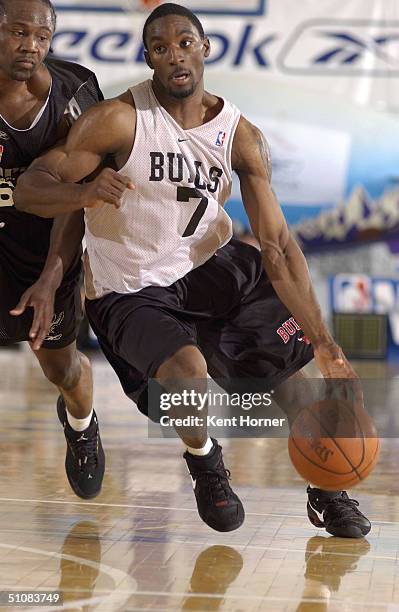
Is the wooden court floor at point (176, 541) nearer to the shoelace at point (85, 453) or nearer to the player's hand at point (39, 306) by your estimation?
the shoelace at point (85, 453)

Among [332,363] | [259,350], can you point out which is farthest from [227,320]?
[332,363]

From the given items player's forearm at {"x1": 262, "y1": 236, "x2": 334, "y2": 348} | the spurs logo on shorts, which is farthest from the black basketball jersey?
player's forearm at {"x1": 262, "y1": 236, "x2": 334, "y2": 348}

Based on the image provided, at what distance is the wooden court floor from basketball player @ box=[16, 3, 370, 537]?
20 centimetres

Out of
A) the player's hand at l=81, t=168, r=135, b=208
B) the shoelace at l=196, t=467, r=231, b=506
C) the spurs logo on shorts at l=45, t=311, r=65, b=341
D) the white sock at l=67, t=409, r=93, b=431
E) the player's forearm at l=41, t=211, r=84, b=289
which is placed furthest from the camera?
the white sock at l=67, t=409, r=93, b=431

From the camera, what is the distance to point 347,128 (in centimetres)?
1108

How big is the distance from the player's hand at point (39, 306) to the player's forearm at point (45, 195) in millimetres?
325

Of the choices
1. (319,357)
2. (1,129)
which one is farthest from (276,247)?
(1,129)

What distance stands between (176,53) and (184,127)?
27 cm

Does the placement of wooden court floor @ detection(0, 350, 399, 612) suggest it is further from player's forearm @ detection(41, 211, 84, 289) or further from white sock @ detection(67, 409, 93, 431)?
player's forearm @ detection(41, 211, 84, 289)

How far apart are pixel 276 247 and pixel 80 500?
4.50 feet

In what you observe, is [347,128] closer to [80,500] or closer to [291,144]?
[291,144]

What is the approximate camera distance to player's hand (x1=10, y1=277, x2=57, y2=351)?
3.78 meters

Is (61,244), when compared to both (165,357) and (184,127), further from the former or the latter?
(165,357)

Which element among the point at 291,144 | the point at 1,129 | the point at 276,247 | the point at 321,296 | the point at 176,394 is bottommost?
the point at 321,296
